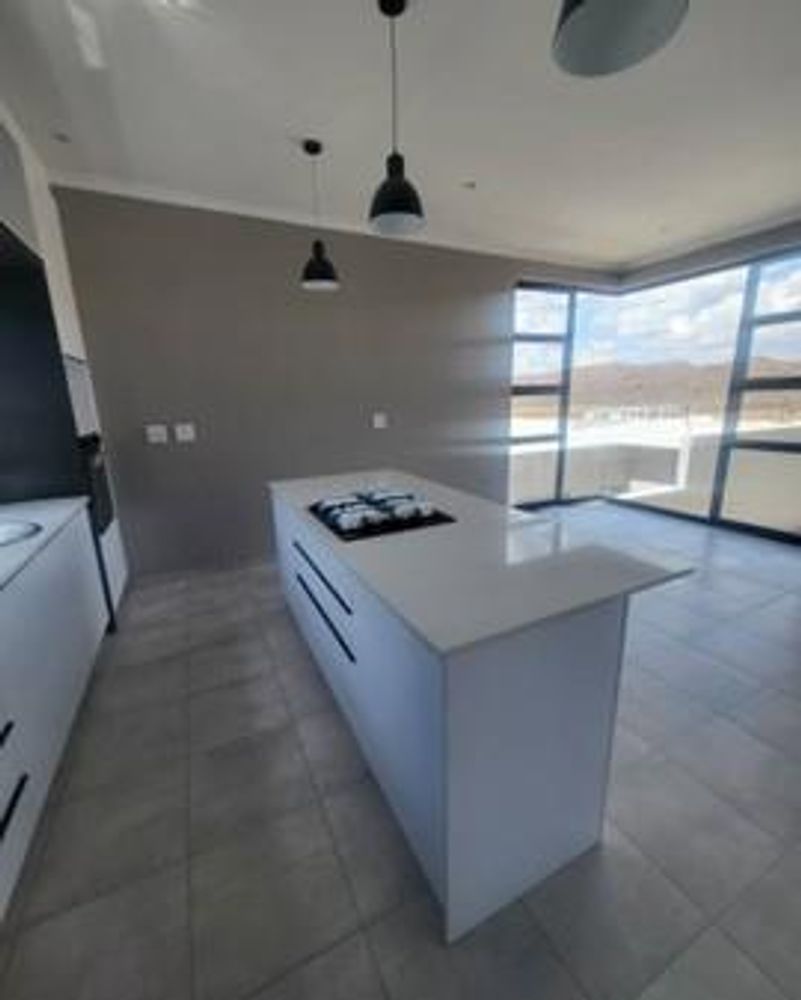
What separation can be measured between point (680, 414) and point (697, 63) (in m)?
3.76

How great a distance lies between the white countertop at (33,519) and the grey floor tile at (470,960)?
1562 mm

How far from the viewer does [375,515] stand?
1.92 meters

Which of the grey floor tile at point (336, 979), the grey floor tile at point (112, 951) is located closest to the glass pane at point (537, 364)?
the grey floor tile at point (336, 979)

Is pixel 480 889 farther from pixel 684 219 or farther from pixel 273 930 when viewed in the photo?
pixel 684 219

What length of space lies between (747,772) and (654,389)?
468cm

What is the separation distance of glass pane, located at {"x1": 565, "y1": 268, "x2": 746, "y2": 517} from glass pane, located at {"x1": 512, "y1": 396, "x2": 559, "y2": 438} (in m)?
0.27

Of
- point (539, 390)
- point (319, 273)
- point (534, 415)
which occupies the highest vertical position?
point (319, 273)

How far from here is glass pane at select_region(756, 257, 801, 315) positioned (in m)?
3.85

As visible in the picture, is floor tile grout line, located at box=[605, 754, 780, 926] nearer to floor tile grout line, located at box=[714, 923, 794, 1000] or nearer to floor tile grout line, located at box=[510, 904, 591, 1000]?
floor tile grout line, located at box=[714, 923, 794, 1000]

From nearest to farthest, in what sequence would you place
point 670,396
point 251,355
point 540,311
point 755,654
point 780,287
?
point 755,654, point 251,355, point 780,287, point 540,311, point 670,396

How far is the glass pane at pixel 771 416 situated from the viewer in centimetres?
402

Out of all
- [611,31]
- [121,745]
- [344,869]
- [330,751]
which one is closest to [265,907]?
[344,869]

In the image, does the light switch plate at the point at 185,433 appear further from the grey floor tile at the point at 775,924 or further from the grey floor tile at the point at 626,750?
the grey floor tile at the point at 775,924

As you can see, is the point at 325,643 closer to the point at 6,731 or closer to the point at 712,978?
the point at 6,731
